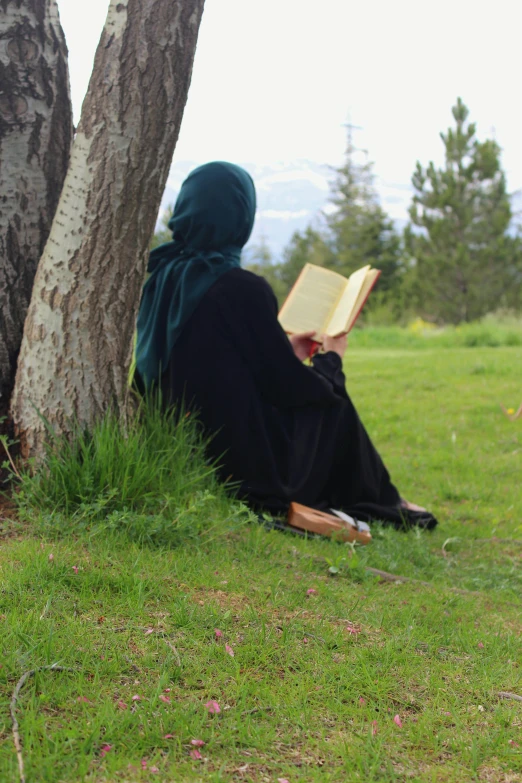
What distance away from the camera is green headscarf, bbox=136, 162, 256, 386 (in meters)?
3.94

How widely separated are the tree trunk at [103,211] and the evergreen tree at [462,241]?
2960 cm

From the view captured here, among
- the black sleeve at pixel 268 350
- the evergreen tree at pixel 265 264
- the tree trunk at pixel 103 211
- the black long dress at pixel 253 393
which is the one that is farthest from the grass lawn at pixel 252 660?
the evergreen tree at pixel 265 264

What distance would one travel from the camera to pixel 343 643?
8.20ft

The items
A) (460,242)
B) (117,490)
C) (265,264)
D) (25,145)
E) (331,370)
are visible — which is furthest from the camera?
(265,264)

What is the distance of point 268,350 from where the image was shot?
3996mm

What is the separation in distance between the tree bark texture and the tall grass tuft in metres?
0.45

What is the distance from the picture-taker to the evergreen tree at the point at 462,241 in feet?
105

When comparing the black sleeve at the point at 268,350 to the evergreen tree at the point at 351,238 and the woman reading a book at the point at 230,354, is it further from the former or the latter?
the evergreen tree at the point at 351,238

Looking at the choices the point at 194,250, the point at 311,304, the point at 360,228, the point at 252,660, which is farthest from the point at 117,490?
the point at 360,228

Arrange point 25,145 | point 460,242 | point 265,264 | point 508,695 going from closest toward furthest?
point 508,695 < point 25,145 < point 460,242 < point 265,264

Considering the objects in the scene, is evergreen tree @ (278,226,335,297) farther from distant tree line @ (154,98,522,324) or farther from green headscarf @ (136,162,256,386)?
green headscarf @ (136,162,256,386)

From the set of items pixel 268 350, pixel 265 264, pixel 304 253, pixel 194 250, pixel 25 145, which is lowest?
pixel 268 350

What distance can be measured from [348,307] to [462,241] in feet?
99.6

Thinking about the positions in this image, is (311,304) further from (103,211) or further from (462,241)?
(462,241)
